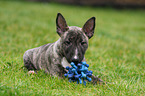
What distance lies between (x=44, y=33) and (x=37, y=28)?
3.05 feet

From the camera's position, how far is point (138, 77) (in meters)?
4.83

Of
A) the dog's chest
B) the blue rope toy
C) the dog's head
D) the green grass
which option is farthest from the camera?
the dog's chest

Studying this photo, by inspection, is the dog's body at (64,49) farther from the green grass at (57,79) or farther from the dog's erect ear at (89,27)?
the green grass at (57,79)

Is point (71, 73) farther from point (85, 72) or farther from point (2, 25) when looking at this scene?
point (2, 25)

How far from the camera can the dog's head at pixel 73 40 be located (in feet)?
12.3

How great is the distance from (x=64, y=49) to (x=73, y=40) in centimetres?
25

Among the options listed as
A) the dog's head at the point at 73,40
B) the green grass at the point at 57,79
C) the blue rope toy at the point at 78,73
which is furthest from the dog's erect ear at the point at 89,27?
the green grass at the point at 57,79

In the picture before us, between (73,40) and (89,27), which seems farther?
(89,27)

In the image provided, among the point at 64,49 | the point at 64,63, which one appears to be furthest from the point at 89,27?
the point at 64,63

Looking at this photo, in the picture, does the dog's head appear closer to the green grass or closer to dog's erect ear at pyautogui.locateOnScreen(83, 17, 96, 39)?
dog's erect ear at pyautogui.locateOnScreen(83, 17, 96, 39)

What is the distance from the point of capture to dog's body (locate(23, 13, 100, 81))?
379cm

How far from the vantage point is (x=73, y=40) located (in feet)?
12.5

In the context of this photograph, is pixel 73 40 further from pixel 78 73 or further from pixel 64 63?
pixel 78 73

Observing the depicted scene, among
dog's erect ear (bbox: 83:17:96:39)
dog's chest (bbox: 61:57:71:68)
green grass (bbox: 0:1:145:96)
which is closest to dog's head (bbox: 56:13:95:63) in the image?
dog's erect ear (bbox: 83:17:96:39)
